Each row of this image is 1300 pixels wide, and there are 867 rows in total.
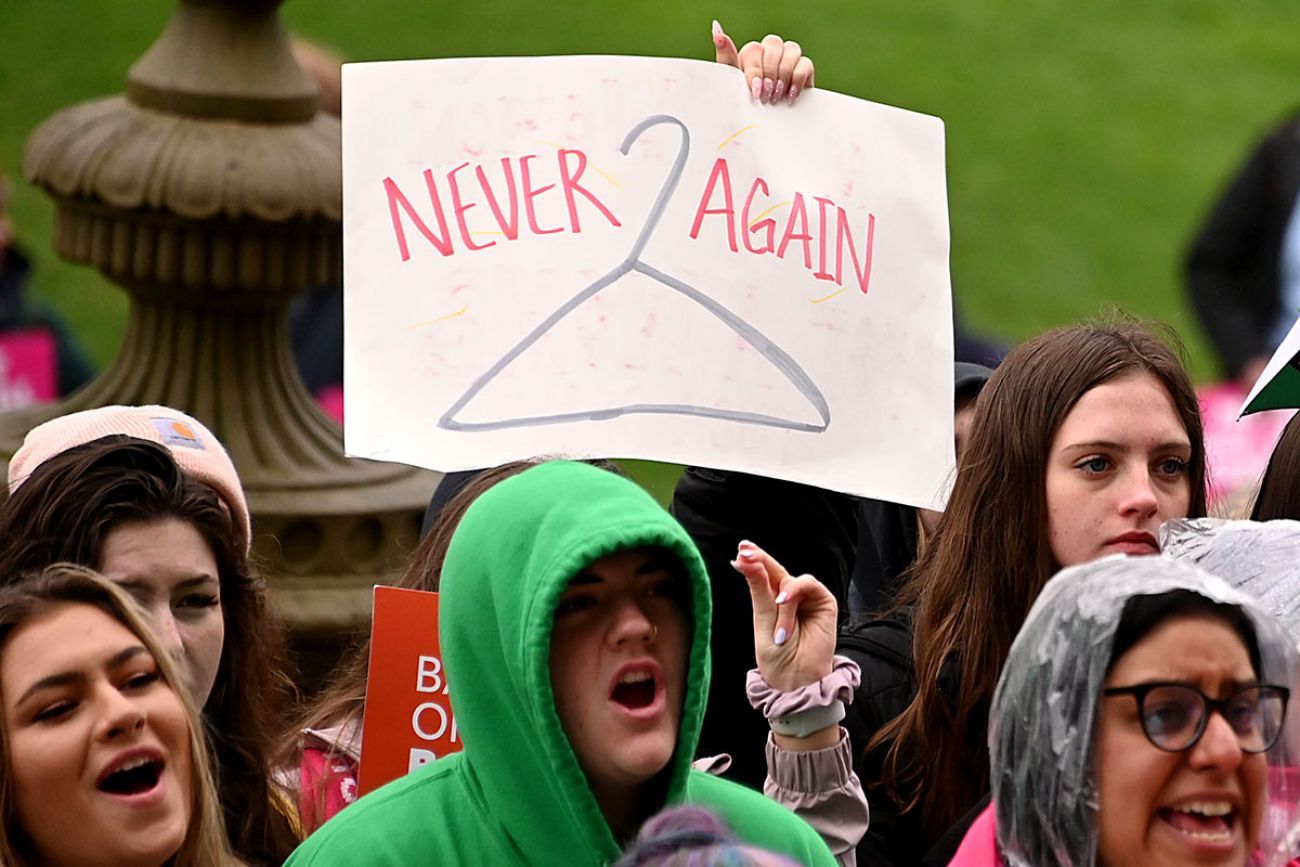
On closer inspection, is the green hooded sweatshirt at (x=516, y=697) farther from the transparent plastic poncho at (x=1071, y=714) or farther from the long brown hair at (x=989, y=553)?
the long brown hair at (x=989, y=553)

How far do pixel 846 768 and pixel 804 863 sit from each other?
42 centimetres

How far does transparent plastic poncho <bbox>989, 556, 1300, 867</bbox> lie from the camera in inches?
111

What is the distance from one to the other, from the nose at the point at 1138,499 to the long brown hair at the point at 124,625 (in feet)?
4.34

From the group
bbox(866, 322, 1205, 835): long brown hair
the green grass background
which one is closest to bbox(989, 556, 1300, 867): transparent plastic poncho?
bbox(866, 322, 1205, 835): long brown hair

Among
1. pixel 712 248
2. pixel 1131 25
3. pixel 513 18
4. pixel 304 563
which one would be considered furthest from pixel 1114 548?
pixel 1131 25

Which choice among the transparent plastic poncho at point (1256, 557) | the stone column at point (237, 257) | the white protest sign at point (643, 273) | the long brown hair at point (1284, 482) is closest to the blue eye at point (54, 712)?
the white protest sign at point (643, 273)

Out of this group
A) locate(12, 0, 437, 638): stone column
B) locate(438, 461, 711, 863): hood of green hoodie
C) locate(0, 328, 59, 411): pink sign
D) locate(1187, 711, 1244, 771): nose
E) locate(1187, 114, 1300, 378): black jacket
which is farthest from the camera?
locate(1187, 114, 1300, 378): black jacket

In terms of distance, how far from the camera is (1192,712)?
111 inches

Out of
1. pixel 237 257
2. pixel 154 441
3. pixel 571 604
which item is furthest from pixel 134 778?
pixel 237 257

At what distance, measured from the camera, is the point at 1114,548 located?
12.3 ft

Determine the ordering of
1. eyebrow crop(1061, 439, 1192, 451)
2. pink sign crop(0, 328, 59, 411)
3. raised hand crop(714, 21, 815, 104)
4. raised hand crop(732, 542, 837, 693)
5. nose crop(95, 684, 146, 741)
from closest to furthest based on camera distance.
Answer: nose crop(95, 684, 146, 741), raised hand crop(732, 542, 837, 693), eyebrow crop(1061, 439, 1192, 451), raised hand crop(714, 21, 815, 104), pink sign crop(0, 328, 59, 411)

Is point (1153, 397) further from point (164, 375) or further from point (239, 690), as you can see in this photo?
point (164, 375)

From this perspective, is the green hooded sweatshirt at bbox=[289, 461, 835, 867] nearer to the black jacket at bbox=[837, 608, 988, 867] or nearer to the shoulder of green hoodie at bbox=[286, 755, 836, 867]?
the shoulder of green hoodie at bbox=[286, 755, 836, 867]

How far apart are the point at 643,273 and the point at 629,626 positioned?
1.25 metres
